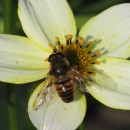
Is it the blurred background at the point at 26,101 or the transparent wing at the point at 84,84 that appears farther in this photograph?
the blurred background at the point at 26,101

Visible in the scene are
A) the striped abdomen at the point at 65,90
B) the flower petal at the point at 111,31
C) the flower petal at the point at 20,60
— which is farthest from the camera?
the flower petal at the point at 111,31

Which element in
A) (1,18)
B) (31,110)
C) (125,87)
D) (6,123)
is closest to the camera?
(31,110)

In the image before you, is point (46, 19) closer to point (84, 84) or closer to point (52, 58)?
point (52, 58)

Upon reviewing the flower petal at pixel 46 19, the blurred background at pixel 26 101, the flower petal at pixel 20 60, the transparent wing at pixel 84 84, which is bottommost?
the blurred background at pixel 26 101

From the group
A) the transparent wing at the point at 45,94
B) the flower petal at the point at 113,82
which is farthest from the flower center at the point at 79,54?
the transparent wing at the point at 45,94

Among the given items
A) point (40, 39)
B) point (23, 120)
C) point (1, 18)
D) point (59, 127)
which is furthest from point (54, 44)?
point (1, 18)

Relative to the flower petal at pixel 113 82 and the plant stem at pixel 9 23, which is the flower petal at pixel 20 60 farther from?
the flower petal at pixel 113 82

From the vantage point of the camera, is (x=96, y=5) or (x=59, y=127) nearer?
(x=59, y=127)

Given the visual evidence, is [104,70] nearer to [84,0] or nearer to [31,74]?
[31,74]
